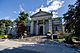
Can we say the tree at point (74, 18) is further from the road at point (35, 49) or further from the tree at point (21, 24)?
the tree at point (21, 24)

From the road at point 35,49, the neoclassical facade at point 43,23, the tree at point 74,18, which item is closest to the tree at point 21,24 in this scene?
the neoclassical facade at point 43,23

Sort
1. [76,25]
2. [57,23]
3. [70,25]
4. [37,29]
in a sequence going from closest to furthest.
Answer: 1. [76,25]
2. [70,25]
3. [57,23]
4. [37,29]

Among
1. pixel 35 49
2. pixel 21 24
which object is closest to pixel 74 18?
pixel 35 49

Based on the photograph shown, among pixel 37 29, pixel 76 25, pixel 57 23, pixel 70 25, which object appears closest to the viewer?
pixel 76 25

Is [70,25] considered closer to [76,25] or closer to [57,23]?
[76,25]

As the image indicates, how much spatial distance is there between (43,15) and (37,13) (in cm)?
192

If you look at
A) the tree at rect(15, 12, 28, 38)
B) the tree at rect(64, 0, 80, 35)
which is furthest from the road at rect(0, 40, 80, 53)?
the tree at rect(15, 12, 28, 38)

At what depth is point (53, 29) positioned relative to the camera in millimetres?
37656

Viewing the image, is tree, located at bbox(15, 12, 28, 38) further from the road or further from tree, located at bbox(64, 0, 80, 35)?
the road

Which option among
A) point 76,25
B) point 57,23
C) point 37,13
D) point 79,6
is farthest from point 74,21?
point 37,13

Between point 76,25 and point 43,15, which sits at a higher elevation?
point 43,15

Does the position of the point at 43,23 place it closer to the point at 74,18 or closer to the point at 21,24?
the point at 21,24

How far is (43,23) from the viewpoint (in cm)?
3903

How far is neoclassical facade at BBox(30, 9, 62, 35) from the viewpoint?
123 ft
